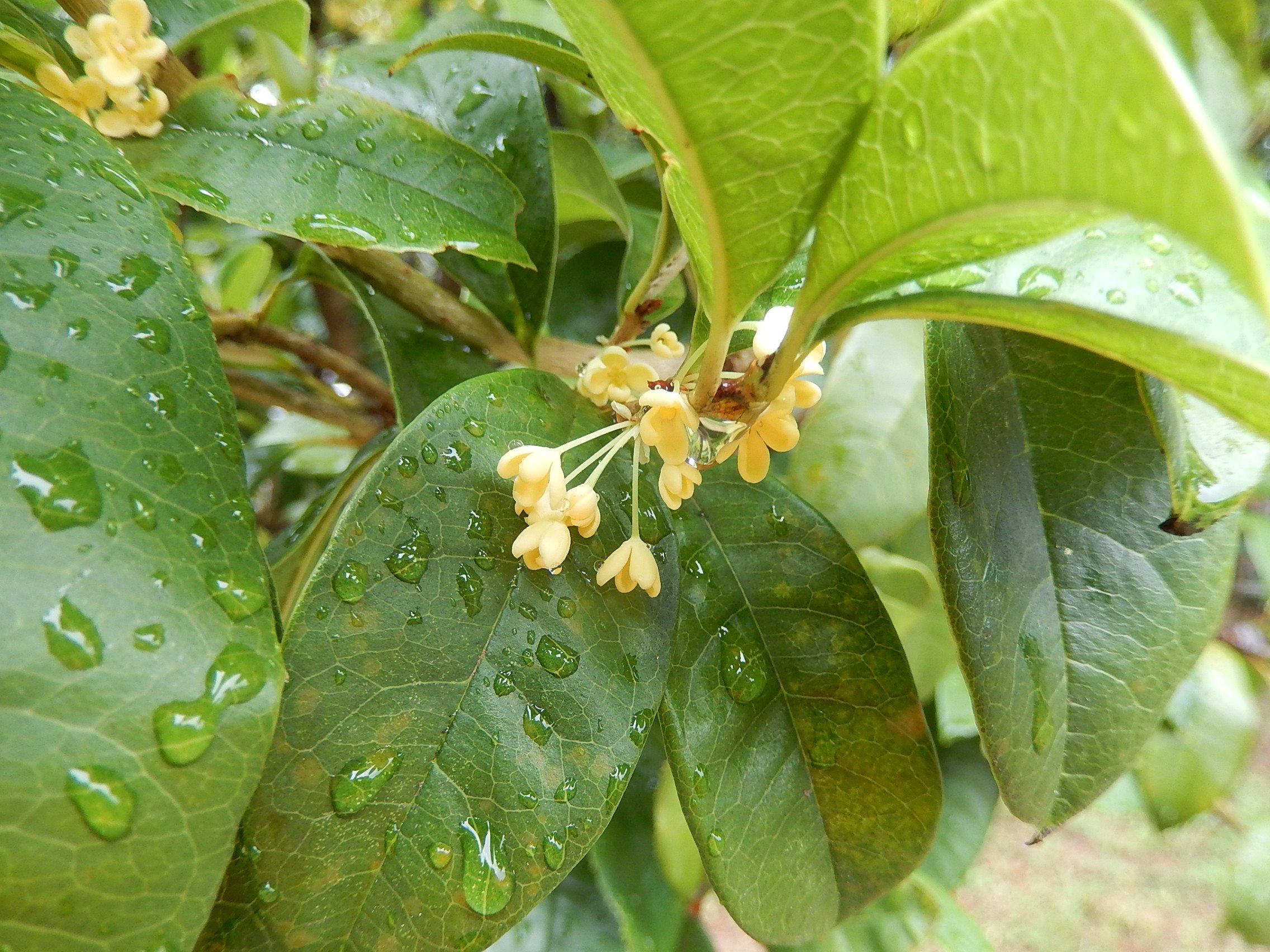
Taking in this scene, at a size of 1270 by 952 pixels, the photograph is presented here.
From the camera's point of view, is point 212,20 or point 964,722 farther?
point 964,722

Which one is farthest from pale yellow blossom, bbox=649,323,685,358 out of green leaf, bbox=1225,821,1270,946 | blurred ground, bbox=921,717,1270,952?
blurred ground, bbox=921,717,1270,952

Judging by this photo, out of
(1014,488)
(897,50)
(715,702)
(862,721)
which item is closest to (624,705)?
(715,702)

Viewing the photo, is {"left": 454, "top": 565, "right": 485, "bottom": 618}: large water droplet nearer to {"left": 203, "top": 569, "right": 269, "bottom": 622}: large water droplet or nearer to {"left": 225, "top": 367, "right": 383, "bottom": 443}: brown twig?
{"left": 203, "top": 569, "right": 269, "bottom": 622}: large water droplet

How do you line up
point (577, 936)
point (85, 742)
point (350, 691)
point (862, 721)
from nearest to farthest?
point (85, 742)
point (350, 691)
point (862, 721)
point (577, 936)

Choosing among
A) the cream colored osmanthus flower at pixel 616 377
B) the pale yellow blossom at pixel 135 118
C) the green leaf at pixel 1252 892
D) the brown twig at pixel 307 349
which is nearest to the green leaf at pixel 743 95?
the cream colored osmanthus flower at pixel 616 377

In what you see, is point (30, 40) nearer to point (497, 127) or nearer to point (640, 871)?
point (497, 127)

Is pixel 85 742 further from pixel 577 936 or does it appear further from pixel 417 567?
pixel 577 936

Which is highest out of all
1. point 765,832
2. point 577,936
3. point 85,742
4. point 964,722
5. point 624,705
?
point 85,742
